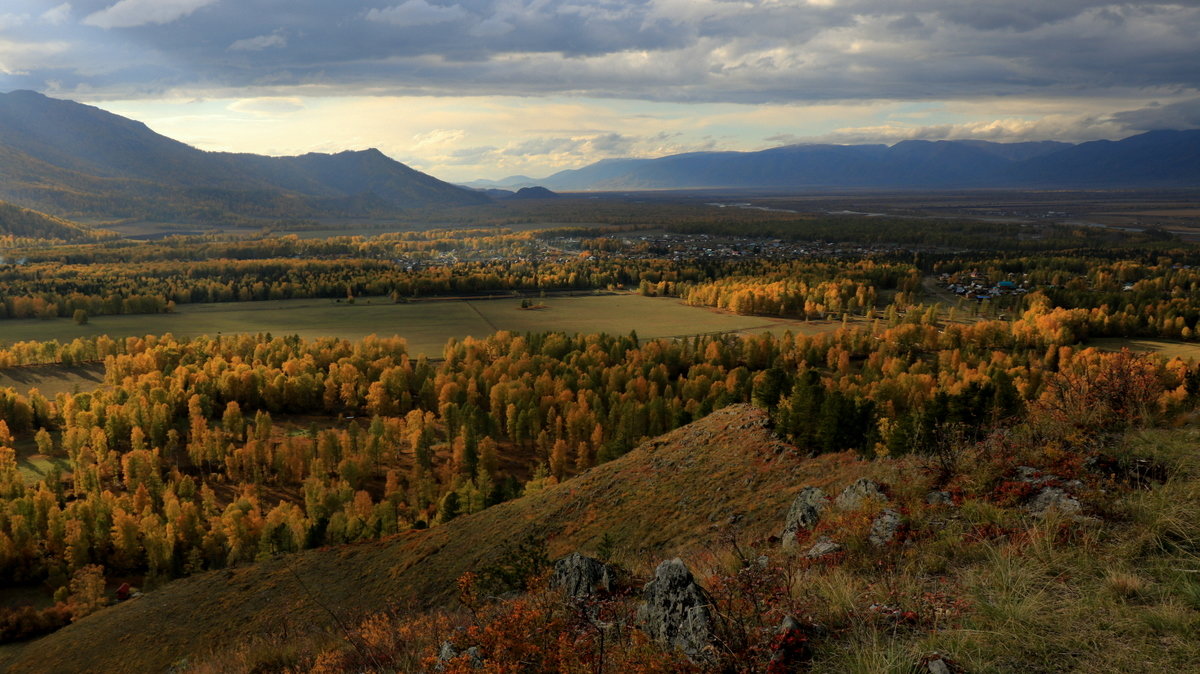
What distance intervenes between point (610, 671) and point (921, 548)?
356 inches

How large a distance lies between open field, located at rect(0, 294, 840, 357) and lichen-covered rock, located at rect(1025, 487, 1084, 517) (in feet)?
426

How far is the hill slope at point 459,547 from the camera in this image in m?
34.5

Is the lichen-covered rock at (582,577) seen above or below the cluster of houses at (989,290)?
above

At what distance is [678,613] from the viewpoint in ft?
47.3

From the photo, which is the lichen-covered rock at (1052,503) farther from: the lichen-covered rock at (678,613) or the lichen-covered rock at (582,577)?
the lichen-covered rock at (582,577)

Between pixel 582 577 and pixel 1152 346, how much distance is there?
151 meters

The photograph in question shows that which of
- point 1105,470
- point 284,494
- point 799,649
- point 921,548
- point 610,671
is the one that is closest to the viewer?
point 799,649

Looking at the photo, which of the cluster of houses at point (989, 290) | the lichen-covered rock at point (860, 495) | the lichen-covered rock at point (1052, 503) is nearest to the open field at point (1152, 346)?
the cluster of houses at point (989, 290)

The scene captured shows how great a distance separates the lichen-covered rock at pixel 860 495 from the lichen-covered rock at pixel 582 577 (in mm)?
8708

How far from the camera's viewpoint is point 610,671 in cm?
1348

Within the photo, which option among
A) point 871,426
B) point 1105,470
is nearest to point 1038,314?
point 871,426

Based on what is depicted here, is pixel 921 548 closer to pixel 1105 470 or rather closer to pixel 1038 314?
pixel 1105 470

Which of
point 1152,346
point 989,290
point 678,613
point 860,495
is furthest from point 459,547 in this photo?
point 989,290

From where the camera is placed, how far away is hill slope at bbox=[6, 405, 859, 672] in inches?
1359
